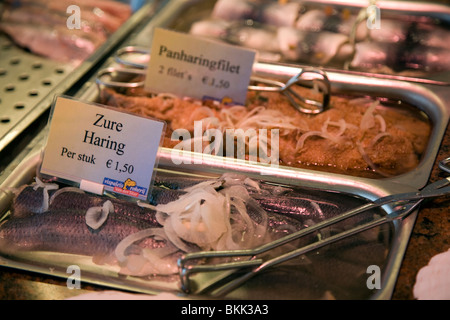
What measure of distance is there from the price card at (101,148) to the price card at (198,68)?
50 cm

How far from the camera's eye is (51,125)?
55.1 inches

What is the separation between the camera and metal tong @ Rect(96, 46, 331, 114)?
175cm

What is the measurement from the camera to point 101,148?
1.37 metres

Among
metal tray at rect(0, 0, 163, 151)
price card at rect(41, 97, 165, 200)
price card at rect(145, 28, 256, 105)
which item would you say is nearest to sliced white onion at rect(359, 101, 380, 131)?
price card at rect(145, 28, 256, 105)

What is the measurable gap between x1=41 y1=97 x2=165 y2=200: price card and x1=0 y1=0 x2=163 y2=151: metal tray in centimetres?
35

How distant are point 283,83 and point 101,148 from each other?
34.2 inches

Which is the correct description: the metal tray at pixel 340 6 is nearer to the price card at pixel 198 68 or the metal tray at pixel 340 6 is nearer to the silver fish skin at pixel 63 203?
the price card at pixel 198 68

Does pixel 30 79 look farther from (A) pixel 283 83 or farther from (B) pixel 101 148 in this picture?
(A) pixel 283 83

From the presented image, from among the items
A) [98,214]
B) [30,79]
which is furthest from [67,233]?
[30,79]

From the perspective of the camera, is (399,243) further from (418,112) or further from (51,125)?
(51,125)

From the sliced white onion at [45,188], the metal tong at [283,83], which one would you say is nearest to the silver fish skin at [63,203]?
the sliced white onion at [45,188]

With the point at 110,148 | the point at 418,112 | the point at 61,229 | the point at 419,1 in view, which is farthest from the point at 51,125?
the point at 419,1

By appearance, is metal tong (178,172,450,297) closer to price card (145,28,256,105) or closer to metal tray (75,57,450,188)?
metal tray (75,57,450,188)

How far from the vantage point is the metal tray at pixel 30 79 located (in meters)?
1.74
